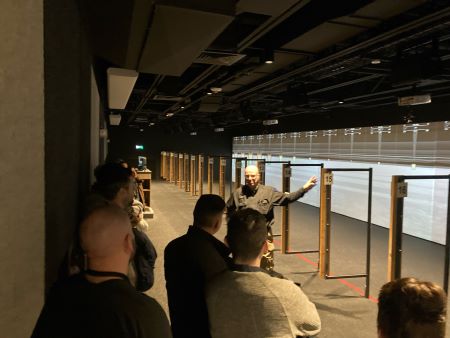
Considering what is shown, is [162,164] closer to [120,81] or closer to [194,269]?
[120,81]

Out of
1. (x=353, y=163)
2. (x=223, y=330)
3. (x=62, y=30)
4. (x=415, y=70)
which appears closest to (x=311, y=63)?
(x=415, y=70)

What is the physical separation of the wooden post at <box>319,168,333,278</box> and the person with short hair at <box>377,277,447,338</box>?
11.6 ft

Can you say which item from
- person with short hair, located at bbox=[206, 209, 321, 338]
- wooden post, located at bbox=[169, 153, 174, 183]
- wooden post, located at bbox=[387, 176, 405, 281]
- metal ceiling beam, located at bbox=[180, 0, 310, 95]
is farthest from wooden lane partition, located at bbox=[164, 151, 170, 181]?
person with short hair, located at bbox=[206, 209, 321, 338]

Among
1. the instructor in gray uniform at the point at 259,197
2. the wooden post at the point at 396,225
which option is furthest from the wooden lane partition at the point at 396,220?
the instructor in gray uniform at the point at 259,197

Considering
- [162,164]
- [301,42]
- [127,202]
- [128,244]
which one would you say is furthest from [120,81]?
[162,164]

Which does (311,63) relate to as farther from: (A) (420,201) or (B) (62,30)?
(A) (420,201)

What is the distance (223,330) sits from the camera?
1475 mm

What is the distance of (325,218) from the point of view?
4961 millimetres

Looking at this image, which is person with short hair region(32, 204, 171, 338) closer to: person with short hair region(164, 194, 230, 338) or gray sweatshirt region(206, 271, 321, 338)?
gray sweatshirt region(206, 271, 321, 338)

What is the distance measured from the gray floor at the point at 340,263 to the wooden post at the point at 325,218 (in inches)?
9.5

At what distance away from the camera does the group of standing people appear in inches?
40.8

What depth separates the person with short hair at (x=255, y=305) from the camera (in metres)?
1.39

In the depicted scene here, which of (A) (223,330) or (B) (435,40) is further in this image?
(B) (435,40)

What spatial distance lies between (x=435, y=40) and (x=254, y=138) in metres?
13.3
